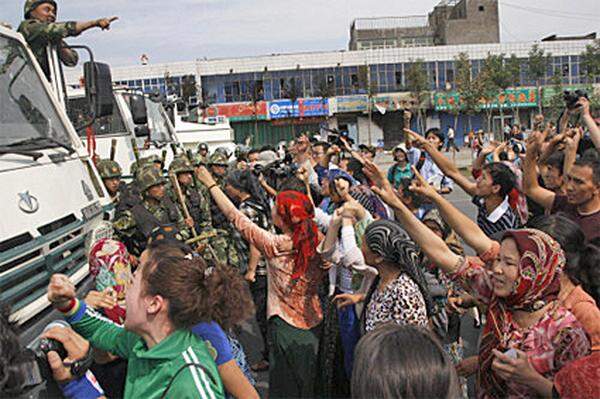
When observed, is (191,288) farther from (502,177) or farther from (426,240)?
(502,177)

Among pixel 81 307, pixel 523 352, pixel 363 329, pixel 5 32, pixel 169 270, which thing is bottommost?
pixel 363 329

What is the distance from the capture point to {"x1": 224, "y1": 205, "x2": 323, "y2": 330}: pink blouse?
375 cm

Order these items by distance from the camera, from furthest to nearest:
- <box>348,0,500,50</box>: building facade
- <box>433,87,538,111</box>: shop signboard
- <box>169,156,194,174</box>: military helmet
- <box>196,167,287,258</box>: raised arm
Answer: <box>348,0,500,50</box>: building facade → <box>433,87,538,111</box>: shop signboard → <box>169,156,194,174</box>: military helmet → <box>196,167,287,258</box>: raised arm

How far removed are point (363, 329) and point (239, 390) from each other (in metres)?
1.12

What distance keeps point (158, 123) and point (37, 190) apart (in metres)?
7.21

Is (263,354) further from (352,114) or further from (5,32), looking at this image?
(352,114)

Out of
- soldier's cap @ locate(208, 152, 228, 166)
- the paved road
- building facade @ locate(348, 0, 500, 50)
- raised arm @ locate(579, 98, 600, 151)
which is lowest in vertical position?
the paved road

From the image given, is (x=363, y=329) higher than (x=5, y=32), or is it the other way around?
(x=5, y=32)

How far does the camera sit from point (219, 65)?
51.3 metres

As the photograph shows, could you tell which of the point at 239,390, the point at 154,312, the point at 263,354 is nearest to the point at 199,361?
the point at 154,312

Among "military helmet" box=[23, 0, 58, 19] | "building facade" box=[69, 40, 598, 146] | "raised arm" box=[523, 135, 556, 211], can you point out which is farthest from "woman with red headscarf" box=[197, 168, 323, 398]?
"building facade" box=[69, 40, 598, 146]

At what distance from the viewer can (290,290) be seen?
378cm

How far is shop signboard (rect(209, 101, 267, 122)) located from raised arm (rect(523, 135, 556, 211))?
45.7 metres

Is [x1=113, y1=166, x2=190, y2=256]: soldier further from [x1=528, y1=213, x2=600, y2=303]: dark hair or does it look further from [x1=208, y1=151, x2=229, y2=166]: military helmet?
[x1=528, y1=213, x2=600, y2=303]: dark hair
